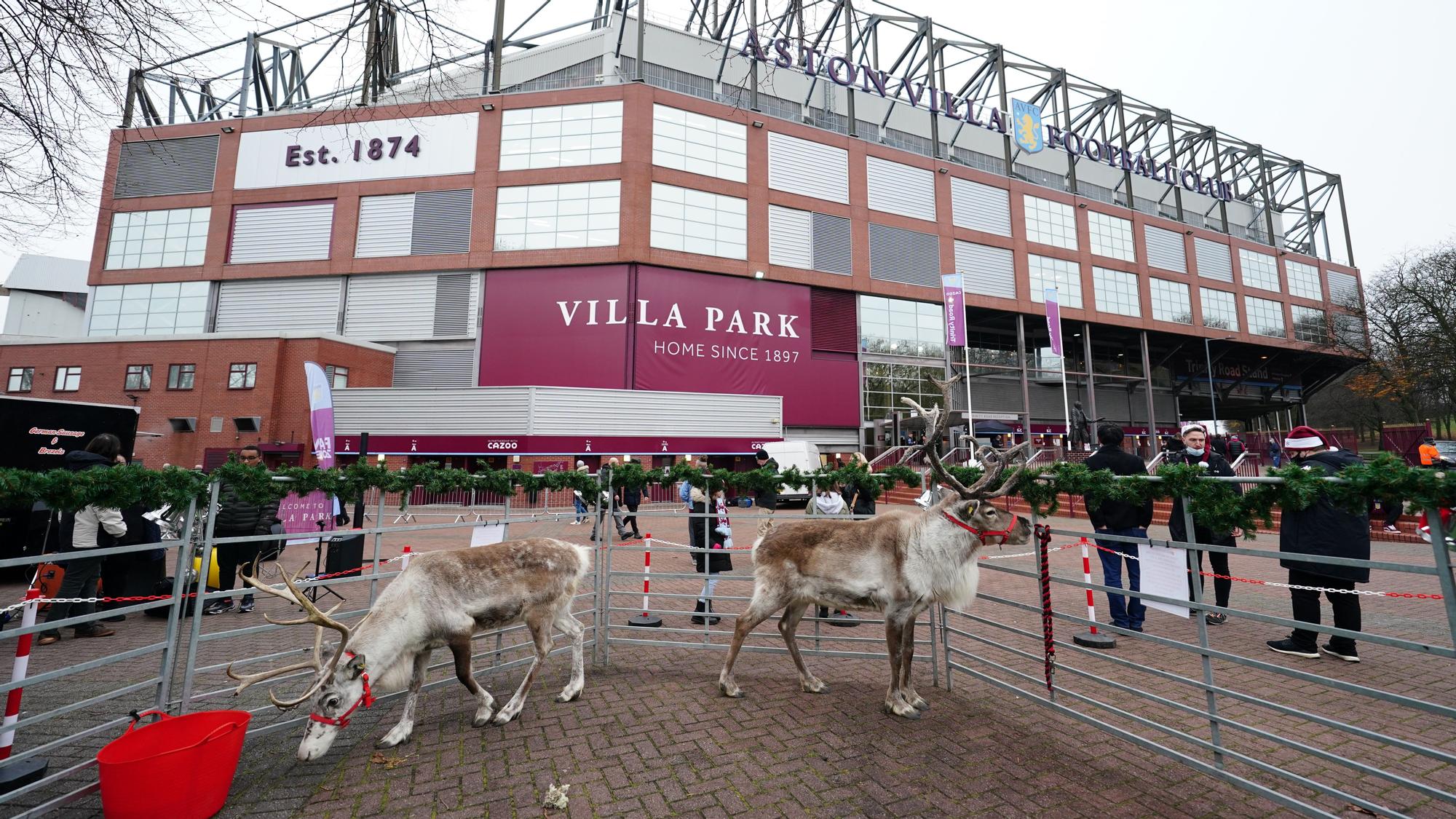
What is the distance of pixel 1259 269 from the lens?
46125 mm

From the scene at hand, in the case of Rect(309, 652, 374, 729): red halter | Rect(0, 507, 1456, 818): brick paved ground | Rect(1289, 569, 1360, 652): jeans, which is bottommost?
Rect(0, 507, 1456, 818): brick paved ground

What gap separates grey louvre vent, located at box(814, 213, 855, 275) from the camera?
31.9 metres

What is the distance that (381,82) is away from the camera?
13.1ft

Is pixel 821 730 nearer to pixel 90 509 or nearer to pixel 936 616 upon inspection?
pixel 936 616

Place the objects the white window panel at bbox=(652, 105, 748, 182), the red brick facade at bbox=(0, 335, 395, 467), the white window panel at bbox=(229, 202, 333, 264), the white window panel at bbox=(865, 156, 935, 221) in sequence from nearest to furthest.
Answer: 1. the red brick facade at bbox=(0, 335, 395, 467)
2. the white window panel at bbox=(652, 105, 748, 182)
3. the white window panel at bbox=(229, 202, 333, 264)
4. the white window panel at bbox=(865, 156, 935, 221)

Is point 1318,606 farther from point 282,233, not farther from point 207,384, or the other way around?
point 282,233

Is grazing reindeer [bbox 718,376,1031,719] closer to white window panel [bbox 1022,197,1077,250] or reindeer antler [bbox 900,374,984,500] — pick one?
reindeer antler [bbox 900,374,984,500]

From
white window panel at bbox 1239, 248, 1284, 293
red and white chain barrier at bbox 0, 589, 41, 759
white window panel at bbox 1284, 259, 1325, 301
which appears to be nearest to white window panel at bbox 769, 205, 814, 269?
red and white chain barrier at bbox 0, 589, 41, 759

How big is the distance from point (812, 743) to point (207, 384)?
35.8 meters

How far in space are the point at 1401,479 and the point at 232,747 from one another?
6.49m

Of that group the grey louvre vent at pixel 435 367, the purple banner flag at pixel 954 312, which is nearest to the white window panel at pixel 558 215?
the grey louvre vent at pixel 435 367

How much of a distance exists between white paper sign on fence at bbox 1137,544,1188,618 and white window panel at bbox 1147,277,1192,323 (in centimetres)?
4624

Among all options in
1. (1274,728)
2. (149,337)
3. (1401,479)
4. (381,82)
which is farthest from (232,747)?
(149,337)

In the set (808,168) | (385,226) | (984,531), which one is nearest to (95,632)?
(984,531)
